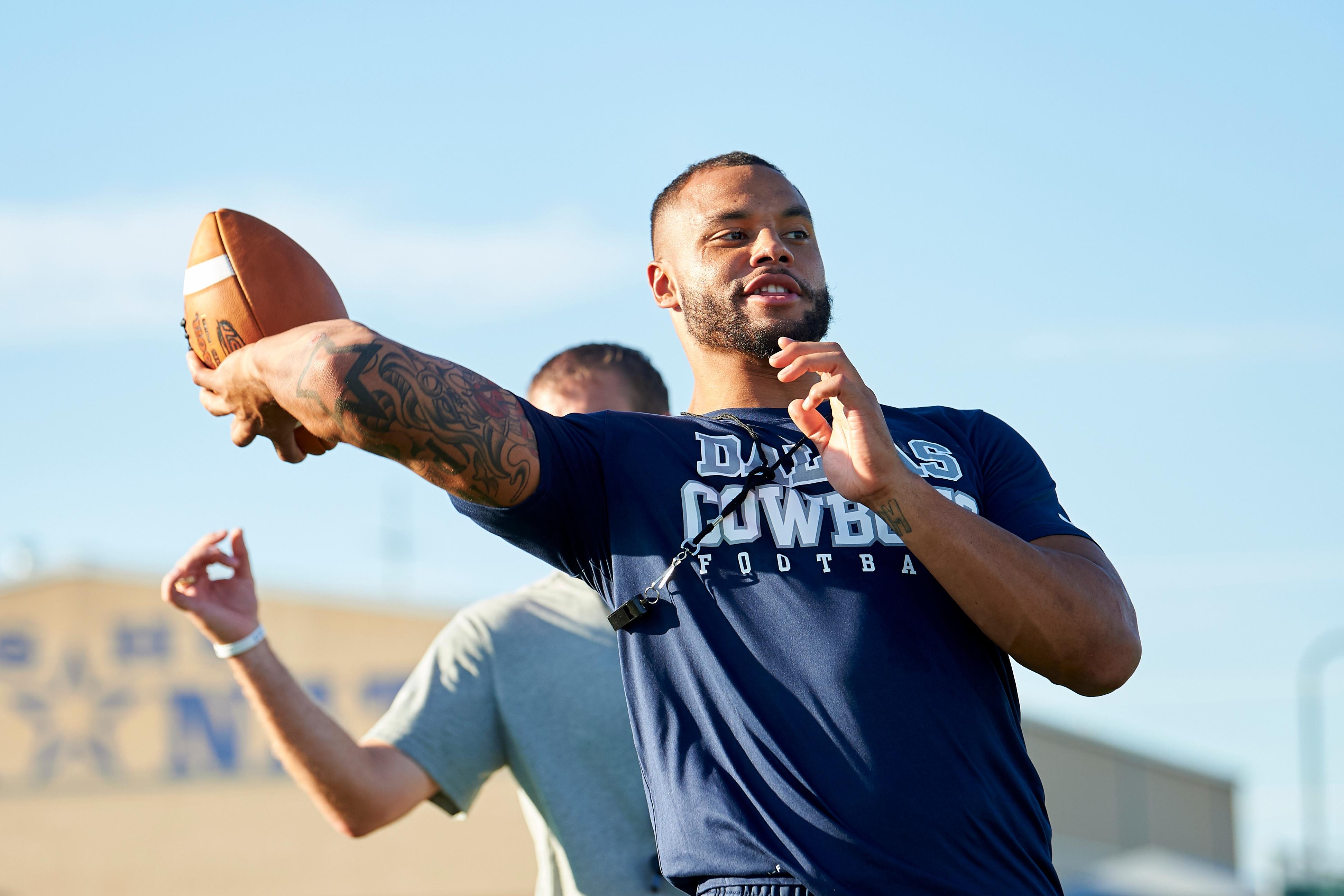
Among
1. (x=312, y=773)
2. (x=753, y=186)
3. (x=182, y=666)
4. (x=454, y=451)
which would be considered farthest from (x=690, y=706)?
(x=182, y=666)

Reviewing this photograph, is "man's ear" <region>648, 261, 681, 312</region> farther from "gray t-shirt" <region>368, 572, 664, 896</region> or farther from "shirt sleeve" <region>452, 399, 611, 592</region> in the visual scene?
"gray t-shirt" <region>368, 572, 664, 896</region>

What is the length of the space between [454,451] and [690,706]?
665 millimetres

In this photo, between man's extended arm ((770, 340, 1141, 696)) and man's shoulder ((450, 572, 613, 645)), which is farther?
man's shoulder ((450, 572, 613, 645))

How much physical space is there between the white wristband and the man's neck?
1.46m

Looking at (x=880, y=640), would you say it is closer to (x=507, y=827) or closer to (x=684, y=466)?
(x=684, y=466)

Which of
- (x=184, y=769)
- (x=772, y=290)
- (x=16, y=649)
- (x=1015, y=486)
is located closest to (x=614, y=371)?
(x=772, y=290)

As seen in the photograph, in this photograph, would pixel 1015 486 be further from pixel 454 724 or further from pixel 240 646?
pixel 240 646

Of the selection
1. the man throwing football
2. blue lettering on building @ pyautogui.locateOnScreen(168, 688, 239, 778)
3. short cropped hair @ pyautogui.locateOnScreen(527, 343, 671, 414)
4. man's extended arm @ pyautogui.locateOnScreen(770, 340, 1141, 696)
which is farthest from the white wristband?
blue lettering on building @ pyautogui.locateOnScreen(168, 688, 239, 778)

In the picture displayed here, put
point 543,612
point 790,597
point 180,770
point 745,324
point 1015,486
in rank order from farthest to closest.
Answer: point 180,770
point 543,612
point 745,324
point 1015,486
point 790,597

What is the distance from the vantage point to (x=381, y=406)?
2680 millimetres

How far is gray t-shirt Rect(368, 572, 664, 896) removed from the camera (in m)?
4.14

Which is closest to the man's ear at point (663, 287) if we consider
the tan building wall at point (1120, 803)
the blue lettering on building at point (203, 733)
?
the tan building wall at point (1120, 803)

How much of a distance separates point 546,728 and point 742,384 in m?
1.34

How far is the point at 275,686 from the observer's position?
4.20 meters
